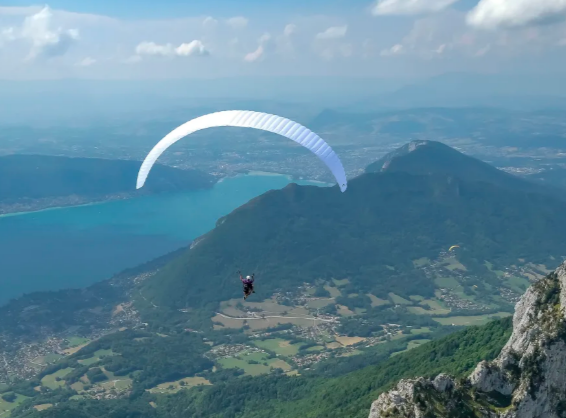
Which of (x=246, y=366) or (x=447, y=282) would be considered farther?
(x=447, y=282)

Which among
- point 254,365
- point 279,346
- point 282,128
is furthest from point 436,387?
point 279,346

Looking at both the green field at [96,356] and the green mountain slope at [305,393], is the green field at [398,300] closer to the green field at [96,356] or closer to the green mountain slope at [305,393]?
the green mountain slope at [305,393]

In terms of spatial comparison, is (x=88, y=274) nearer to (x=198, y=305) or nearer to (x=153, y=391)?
(x=198, y=305)

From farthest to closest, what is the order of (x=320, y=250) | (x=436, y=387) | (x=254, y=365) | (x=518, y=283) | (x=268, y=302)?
(x=320, y=250), (x=518, y=283), (x=268, y=302), (x=254, y=365), (x=436, y=387)

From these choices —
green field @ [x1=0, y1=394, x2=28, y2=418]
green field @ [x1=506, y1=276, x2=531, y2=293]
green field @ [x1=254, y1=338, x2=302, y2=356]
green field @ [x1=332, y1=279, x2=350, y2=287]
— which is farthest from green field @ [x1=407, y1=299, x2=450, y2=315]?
green field @ [x1=0, y1=394, x2=28, y2=418]

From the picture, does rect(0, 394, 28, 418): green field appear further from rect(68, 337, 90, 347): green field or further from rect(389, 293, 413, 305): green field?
rect(389, 293, 413, 305): green field

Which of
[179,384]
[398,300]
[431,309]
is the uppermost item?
[398,300]

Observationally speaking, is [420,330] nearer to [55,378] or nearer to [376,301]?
[376,301]

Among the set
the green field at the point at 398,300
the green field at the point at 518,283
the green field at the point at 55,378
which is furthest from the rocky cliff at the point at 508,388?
the green field at the point at 518,283
